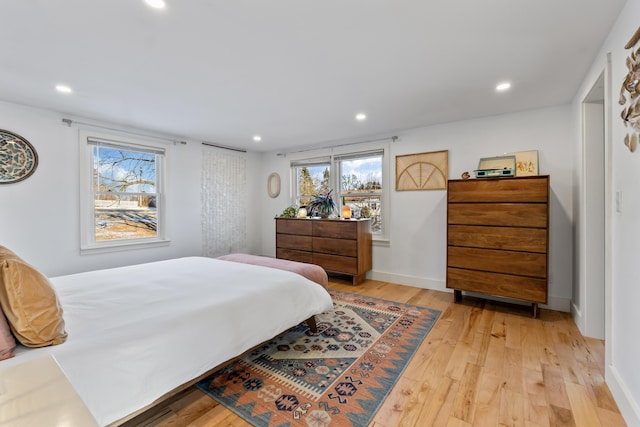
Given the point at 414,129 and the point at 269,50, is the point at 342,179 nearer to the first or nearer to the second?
the point at 414,129

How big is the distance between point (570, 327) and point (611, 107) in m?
2.03

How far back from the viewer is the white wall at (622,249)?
4.84 feet

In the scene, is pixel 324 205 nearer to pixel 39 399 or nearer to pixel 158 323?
pixel 158 323

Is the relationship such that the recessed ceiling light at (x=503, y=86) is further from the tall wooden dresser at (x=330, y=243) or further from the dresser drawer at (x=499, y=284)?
the tall wooden dresser at (x=330, y=243)

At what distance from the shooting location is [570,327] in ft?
8.77

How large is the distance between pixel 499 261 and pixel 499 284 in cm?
24

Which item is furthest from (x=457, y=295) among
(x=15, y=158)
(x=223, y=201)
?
(x=15, y=158)

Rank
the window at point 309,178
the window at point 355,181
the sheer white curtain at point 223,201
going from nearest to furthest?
1. the window at point 355,181
2. the sheer white curtain at point 223,201
3. the window at point 309,178

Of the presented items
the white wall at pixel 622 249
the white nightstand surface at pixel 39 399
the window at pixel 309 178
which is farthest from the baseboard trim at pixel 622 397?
the window at pixel 309 178

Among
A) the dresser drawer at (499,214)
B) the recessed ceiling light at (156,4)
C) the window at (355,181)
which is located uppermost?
the recessed ceiling light at (156,4)

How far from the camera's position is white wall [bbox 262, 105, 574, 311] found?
10.1 ft

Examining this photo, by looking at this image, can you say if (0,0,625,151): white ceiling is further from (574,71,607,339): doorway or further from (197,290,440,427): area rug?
(197,290,440,427): area rug

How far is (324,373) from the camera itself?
6.43 ft

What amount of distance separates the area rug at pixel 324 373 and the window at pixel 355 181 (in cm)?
192
